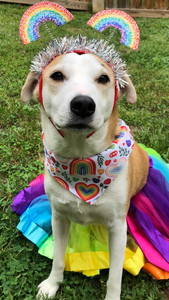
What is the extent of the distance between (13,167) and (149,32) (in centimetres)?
693

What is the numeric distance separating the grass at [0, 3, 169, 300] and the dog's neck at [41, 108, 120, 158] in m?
1.23

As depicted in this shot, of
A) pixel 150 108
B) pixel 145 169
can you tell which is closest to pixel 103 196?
pixel 145 169

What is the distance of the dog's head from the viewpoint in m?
1.41

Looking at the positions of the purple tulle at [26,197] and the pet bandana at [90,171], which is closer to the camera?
the pet bandana at [90,171]

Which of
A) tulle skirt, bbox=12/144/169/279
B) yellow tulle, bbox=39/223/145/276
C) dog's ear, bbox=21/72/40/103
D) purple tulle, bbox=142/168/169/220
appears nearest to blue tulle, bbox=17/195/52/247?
tulle skirt, bbox=12/144/169/279

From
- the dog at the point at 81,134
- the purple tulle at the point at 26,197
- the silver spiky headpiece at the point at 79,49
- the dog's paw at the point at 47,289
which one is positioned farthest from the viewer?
the purple tulle at the point at 26,197

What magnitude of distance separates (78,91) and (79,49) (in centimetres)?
50

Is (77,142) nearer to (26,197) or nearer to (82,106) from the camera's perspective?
(82,106)

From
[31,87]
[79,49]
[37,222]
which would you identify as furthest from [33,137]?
[79,49]

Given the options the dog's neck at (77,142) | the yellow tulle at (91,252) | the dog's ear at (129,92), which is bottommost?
the yellow tulle at (91,252)

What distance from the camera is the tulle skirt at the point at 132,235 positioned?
7.74 ft

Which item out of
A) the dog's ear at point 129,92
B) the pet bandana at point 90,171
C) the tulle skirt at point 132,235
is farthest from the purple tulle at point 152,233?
the dog's ear at point 129,92

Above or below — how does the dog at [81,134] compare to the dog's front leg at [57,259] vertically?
above

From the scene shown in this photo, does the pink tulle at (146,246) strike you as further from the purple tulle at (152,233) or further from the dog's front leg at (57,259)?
the dog's front leg at (57,259)
